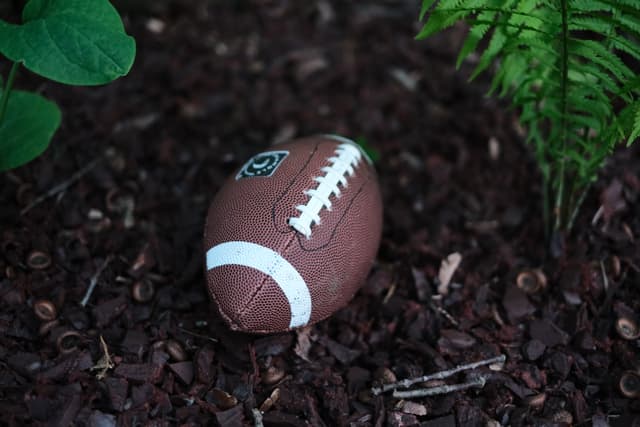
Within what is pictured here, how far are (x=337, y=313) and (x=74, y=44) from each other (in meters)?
1.29

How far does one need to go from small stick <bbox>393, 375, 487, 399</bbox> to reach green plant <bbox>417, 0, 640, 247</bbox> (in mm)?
Result: 757

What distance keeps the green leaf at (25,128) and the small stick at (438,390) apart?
1546 mm

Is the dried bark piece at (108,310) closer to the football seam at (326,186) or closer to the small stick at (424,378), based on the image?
the football seam at (326,186)

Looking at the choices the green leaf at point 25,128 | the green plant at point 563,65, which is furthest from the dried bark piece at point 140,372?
the green plant at point 563,65

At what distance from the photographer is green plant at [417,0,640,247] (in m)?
1.93

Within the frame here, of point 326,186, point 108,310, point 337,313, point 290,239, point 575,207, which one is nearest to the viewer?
point 290,239

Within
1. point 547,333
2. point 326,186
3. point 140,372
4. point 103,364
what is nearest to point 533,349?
point 547,333

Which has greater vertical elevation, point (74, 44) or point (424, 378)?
point (74, 44)

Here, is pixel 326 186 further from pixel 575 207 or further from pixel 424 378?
pixel 575 207

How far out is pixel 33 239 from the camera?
2.26 metres

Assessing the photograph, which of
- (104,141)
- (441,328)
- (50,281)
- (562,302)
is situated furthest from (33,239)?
(562,302)

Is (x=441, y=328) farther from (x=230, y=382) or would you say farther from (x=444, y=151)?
(x=444, y=151)

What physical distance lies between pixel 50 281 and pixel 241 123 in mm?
1187

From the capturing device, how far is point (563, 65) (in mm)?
2027
